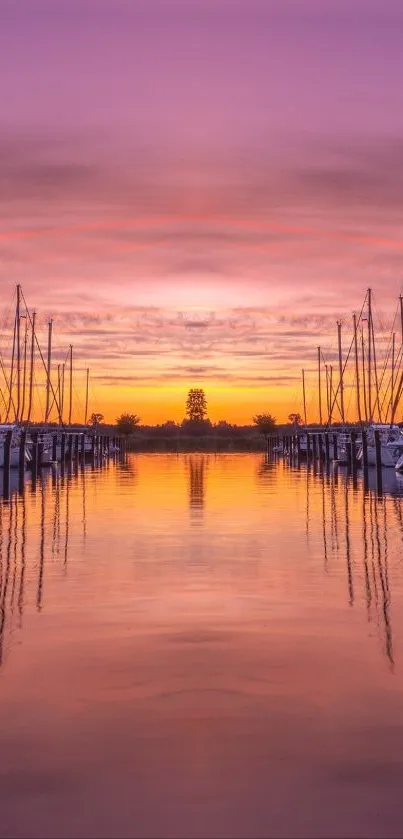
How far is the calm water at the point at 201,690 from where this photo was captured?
7.38 meters

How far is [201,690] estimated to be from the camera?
10.6 m

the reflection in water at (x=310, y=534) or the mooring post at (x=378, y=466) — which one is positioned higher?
the mooring post at (x=378, y=466)

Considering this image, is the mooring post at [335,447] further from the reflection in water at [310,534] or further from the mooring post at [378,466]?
the reflection in water at [310,534]

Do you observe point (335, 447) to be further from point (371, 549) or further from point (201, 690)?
point (201, 690)

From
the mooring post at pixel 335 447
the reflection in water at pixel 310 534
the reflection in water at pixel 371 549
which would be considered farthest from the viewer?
the mooring post at pixel 335 447

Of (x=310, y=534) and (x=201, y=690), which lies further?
(x=310, y=534)

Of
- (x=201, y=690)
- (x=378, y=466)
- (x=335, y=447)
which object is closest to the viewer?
(x=201, y=690)

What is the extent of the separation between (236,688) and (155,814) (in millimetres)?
3519

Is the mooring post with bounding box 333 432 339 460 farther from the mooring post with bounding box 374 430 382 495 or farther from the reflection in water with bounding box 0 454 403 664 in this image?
the reflection in water with bounding box 0 454 403 664

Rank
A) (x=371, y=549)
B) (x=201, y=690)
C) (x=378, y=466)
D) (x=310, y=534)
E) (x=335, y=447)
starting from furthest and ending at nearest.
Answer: (x=335, y=447) < (x=378, y=466) < (x=310, y=534) < (x=371, y=549) < (x=201, y=690)

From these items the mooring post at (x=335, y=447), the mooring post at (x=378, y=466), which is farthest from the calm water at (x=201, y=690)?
the mooring post at (x=335, y=447)

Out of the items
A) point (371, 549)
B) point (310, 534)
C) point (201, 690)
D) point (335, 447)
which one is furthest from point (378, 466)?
point (335, 447)

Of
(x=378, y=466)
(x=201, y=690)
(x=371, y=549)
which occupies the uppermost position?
(x=378, y=466)

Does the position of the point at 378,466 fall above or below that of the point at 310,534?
above
